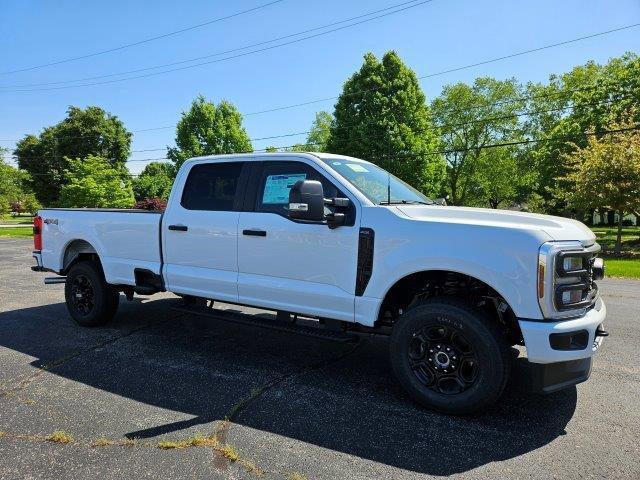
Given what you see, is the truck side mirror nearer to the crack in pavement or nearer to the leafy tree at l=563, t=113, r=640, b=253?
the crack in pavement

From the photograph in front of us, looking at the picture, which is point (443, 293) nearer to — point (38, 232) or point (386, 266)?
point (386, 266)

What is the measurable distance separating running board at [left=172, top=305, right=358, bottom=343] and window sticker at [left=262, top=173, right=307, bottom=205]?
118 centimetres

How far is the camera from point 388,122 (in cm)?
2864

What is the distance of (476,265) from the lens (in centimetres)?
351

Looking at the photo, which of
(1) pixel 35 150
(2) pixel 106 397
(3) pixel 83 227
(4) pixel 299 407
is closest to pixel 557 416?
(4) pixel 299 407

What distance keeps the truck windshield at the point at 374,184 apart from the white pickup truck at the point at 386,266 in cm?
2

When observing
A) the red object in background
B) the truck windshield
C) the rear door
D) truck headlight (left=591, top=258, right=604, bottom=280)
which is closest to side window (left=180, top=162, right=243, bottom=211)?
the rear door

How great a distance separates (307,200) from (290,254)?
29.6 inches

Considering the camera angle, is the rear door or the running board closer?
the running board

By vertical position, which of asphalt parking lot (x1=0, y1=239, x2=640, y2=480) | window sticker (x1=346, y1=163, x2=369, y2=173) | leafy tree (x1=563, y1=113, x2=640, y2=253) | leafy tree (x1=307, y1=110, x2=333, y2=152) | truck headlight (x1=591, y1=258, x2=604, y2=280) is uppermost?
leafy tree (x1=307, y1=110, x2=333, y2=152)

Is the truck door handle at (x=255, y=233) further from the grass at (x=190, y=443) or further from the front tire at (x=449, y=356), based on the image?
the grass at (x=190, y=443)

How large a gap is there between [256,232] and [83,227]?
2.95m

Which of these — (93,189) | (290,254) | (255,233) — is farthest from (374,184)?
(93,189)

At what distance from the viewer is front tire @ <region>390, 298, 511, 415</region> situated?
3.49m
